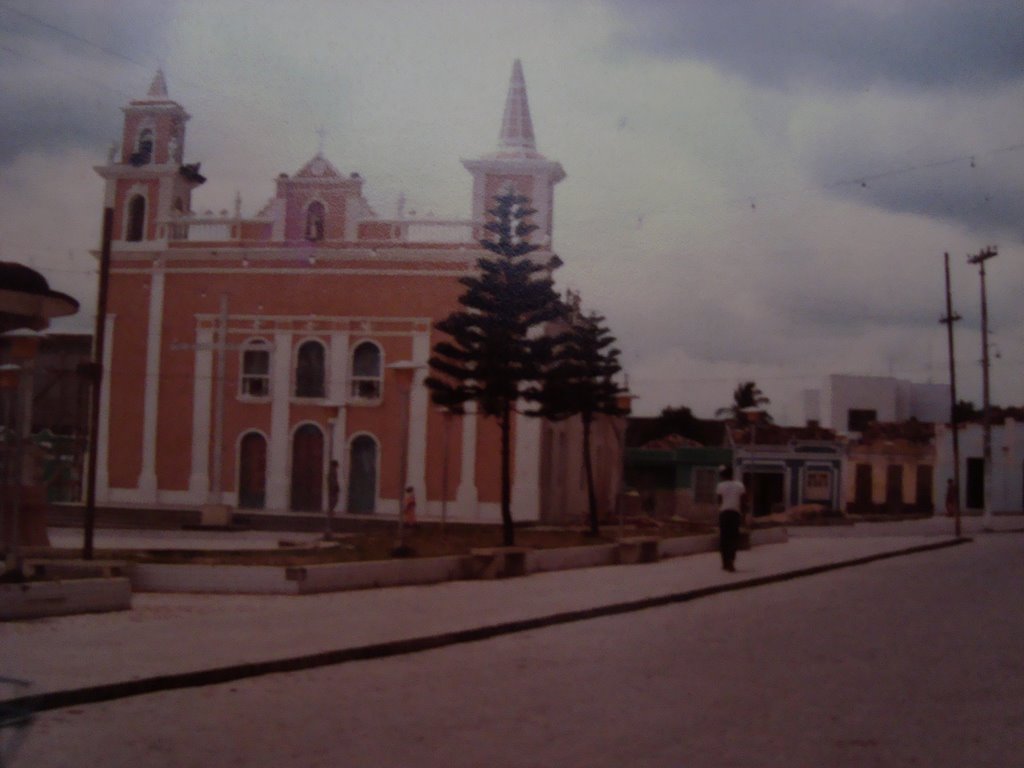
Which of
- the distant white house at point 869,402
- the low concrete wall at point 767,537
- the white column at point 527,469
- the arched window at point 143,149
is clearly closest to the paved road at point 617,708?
the low concrete wall at point 767,537

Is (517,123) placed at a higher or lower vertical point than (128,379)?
higher

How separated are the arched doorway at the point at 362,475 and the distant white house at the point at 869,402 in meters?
36.1

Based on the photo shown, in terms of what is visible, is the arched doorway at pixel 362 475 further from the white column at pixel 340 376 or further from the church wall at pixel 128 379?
the church wall at pixel 128 379

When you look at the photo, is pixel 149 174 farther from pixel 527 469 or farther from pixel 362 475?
pixel 527 469

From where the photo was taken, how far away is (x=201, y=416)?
38906mm

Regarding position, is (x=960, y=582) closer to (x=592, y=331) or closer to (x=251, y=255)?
(x=592, y=331)

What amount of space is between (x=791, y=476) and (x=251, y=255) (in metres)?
28.1

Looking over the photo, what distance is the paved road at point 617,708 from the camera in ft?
20.4

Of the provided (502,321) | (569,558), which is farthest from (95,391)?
(502,321)

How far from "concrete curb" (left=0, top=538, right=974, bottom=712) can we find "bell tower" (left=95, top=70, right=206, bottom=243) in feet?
91.0

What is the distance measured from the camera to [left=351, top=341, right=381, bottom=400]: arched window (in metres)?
38.8

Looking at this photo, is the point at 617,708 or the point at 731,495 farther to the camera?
the point at 731,495

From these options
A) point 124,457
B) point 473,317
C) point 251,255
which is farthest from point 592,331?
point 124,457

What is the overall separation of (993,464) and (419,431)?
32425 millimetres
